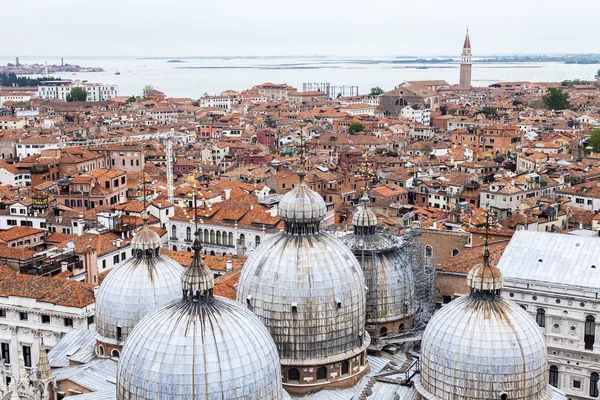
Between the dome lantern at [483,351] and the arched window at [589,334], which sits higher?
the dome lantern at [483,351]

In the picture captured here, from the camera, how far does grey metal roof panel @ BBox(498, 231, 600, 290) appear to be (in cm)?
2608

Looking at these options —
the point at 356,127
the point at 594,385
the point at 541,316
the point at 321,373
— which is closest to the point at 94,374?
the point at 321,373

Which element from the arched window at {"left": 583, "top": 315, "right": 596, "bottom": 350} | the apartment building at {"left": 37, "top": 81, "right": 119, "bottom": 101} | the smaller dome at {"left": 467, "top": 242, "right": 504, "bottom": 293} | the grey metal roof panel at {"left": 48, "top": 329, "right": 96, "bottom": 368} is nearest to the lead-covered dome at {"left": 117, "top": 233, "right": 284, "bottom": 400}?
the smaller dome at {"left": 467, "top": 242, "right": 504, "bottom": 293}

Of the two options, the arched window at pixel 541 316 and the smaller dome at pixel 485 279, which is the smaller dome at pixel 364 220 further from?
the arched window at pixel 541 316

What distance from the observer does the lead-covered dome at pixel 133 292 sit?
858 inches

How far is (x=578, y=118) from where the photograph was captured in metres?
110

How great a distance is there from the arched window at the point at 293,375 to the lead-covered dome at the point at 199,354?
273 centimetres

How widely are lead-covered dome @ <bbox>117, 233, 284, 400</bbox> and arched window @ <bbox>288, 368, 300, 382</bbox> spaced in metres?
2.73

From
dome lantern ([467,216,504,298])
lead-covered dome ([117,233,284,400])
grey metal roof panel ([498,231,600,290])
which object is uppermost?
dome lantern ([467,216,504,298])

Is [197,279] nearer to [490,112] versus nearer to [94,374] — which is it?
[94,374]

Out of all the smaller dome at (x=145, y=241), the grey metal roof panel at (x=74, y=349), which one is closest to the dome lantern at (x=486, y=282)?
the smaller dome at (x=145, y=241)

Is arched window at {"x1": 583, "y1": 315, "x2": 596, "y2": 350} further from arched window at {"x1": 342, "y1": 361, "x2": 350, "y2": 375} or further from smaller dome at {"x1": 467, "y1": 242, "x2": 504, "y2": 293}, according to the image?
arched window at {"x1": 342, "y1": 361, "x2": 350, "y2": 375}

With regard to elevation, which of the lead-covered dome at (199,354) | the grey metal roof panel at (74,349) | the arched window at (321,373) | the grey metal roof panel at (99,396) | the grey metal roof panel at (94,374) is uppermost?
the lead-covered dome at (199,354)

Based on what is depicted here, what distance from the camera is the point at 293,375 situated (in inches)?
776
